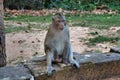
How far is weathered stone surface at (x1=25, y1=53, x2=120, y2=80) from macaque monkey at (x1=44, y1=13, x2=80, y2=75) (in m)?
0.09

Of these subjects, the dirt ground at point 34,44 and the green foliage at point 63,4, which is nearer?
the dirt ground at point 34,44

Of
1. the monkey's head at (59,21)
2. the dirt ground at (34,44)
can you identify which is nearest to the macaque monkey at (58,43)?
the monkey's head at (59,21)

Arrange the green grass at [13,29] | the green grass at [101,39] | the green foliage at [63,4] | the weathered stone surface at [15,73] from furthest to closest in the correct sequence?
the green foliage at [63,4]
the green grass at [13,29]
the green grass at [101,39]
the weathered stone surface at [15,73]

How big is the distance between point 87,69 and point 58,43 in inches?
22.8

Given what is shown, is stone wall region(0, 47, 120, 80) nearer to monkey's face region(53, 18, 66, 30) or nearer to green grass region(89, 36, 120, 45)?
monkey's face region(53, 18, 66, 30)

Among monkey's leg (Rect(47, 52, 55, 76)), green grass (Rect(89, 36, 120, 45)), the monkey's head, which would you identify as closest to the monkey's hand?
monkey's leg (Rect(47, 52, 55, 76))

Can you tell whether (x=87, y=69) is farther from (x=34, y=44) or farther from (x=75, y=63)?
(x=34, y=44)

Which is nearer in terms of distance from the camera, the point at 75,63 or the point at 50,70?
the point at 50,70

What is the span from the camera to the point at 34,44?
279 inches

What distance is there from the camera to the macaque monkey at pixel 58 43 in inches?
149

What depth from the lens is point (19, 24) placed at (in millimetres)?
10000

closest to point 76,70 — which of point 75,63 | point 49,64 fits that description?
point 75,63

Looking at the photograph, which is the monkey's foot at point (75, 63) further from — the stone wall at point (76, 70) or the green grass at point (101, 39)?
the green grass at point (101, 39)

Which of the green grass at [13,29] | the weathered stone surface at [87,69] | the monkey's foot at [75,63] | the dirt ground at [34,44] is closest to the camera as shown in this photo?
the weathered stone surface at [87,69]
